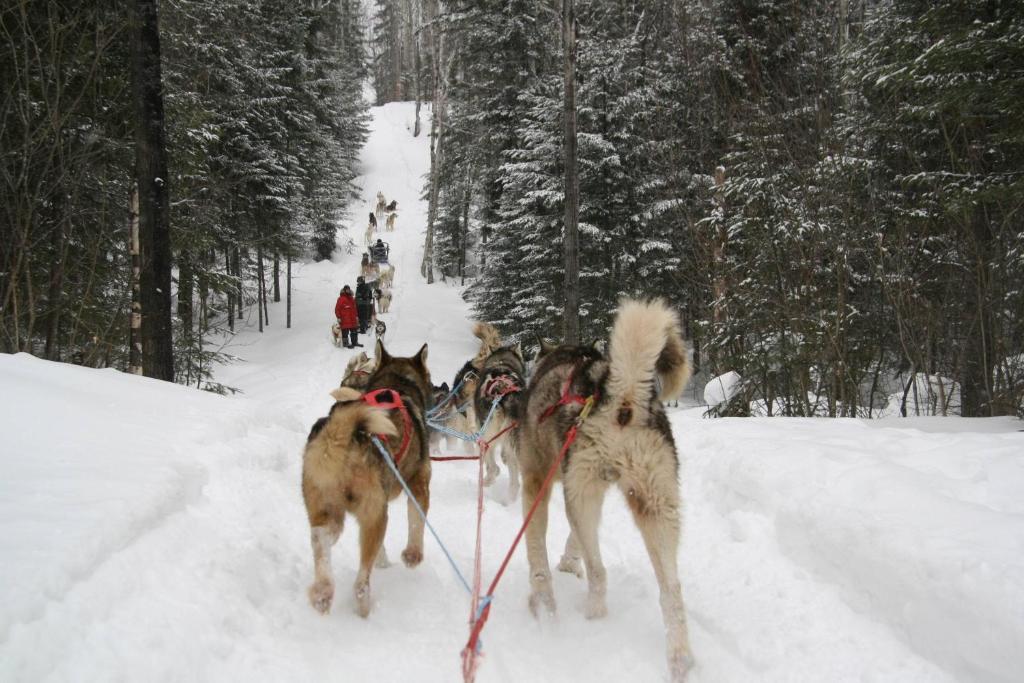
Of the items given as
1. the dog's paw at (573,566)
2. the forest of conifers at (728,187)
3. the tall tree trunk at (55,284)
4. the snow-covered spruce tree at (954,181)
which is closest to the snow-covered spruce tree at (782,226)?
the forest of conifers at (728,187)

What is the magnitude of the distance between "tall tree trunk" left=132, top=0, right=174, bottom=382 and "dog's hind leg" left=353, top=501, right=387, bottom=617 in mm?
6567

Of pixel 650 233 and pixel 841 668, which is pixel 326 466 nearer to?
pixel 841 668

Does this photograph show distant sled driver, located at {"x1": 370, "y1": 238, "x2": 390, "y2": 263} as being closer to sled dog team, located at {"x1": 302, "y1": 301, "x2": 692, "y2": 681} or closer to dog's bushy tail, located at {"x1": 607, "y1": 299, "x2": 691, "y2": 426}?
sled dog team, located at {"x1": 302, "y1": 301, "x2": 692, "y2": 681}

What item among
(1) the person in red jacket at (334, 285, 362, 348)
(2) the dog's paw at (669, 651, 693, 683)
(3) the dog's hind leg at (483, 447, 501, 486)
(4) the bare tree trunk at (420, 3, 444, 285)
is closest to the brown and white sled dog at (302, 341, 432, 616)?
(2) the dog's paw at (669, 651, 693, 683)

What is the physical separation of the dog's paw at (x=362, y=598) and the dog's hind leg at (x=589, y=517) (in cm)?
133

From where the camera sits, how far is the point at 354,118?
45781 millimetres

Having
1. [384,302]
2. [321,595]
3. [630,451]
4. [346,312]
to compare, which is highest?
[384,302]

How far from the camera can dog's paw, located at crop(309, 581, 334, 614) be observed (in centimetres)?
318

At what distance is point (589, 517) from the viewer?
336 centimetres

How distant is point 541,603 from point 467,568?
910 millimetres

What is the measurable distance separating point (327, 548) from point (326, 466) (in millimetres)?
480

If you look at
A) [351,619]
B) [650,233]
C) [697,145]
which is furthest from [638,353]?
[650,233]

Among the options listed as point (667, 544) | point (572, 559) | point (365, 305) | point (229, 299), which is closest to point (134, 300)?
point (572, 559)

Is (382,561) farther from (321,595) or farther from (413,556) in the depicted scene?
(321,595)
